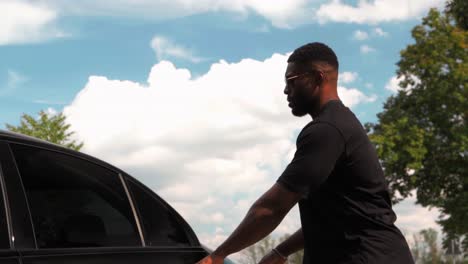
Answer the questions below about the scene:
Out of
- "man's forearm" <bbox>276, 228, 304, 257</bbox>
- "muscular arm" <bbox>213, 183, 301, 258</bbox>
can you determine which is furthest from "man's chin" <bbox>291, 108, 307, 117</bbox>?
"man's forearm" <bbox>276, 228, 304, 257</bbox>

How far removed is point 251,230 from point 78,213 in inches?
30.8

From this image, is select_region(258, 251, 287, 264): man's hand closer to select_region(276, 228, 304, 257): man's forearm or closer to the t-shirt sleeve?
select_region(276, 228, 304, 257): man's forearm

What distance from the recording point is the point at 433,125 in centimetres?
3253

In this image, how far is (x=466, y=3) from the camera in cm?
3238

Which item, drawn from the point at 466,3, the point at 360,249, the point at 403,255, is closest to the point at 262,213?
the point at 360,249

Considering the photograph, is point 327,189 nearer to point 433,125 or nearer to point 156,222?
point 156,222

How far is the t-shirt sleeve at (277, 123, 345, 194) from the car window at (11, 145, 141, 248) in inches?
33.3

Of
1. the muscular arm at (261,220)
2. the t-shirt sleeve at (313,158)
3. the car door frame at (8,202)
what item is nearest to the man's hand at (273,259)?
the muscular arm at (261,220)

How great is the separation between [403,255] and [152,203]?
127 centimetres

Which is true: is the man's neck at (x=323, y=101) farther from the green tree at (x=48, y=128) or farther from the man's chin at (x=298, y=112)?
the green tree at (x=48, y=128)

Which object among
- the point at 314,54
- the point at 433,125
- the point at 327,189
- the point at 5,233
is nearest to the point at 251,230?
the point at 327,189

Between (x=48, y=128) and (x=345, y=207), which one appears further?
(x=48, y=128)

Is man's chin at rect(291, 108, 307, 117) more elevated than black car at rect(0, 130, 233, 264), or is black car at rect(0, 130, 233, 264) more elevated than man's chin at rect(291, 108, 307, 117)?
man's chin at rect(291, 108, 307, 117)

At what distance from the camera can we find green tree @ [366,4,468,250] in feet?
101
